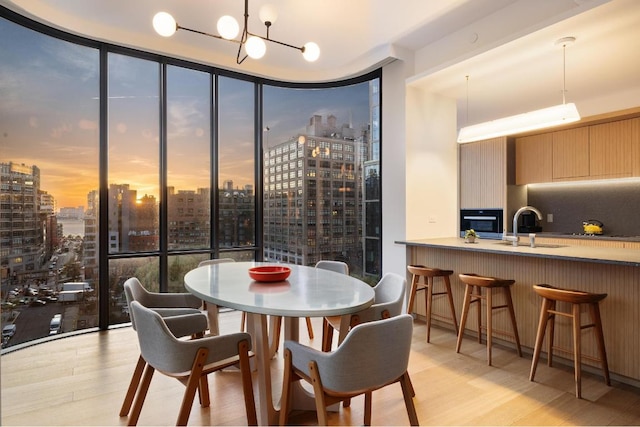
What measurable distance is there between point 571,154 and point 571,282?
3150 mm

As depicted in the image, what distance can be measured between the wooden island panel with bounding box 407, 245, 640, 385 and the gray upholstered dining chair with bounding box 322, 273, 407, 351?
3.83ft

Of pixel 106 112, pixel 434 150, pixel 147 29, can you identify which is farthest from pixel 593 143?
pixel 106 112

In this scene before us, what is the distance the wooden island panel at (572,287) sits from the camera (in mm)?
2688

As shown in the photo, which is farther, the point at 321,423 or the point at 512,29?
the point at 512,29

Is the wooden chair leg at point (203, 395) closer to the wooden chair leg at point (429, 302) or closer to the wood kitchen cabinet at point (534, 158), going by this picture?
the wooden chair leg at point (429, 302)

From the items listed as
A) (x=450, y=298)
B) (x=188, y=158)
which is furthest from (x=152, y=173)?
(x=450, y=298)

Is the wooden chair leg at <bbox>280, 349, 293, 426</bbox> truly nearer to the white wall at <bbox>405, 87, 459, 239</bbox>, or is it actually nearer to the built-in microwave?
the white wall at <bbox>405, 87, 459, 239</bbox>

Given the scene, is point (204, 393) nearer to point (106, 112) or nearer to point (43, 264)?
point (43, 264)

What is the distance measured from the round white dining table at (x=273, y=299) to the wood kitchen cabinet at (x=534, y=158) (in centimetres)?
444

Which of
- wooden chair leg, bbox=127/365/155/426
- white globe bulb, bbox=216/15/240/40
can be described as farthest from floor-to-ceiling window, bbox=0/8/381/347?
wooden chair leg, bbox=127/365/155/426

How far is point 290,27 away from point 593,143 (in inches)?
171

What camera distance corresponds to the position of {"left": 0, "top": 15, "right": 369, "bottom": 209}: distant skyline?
3.45m

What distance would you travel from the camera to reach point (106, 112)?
3910 mm

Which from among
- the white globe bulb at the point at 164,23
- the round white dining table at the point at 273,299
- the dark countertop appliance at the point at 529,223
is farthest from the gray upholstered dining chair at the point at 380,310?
the dark countertop appliance at the point at 529,223
